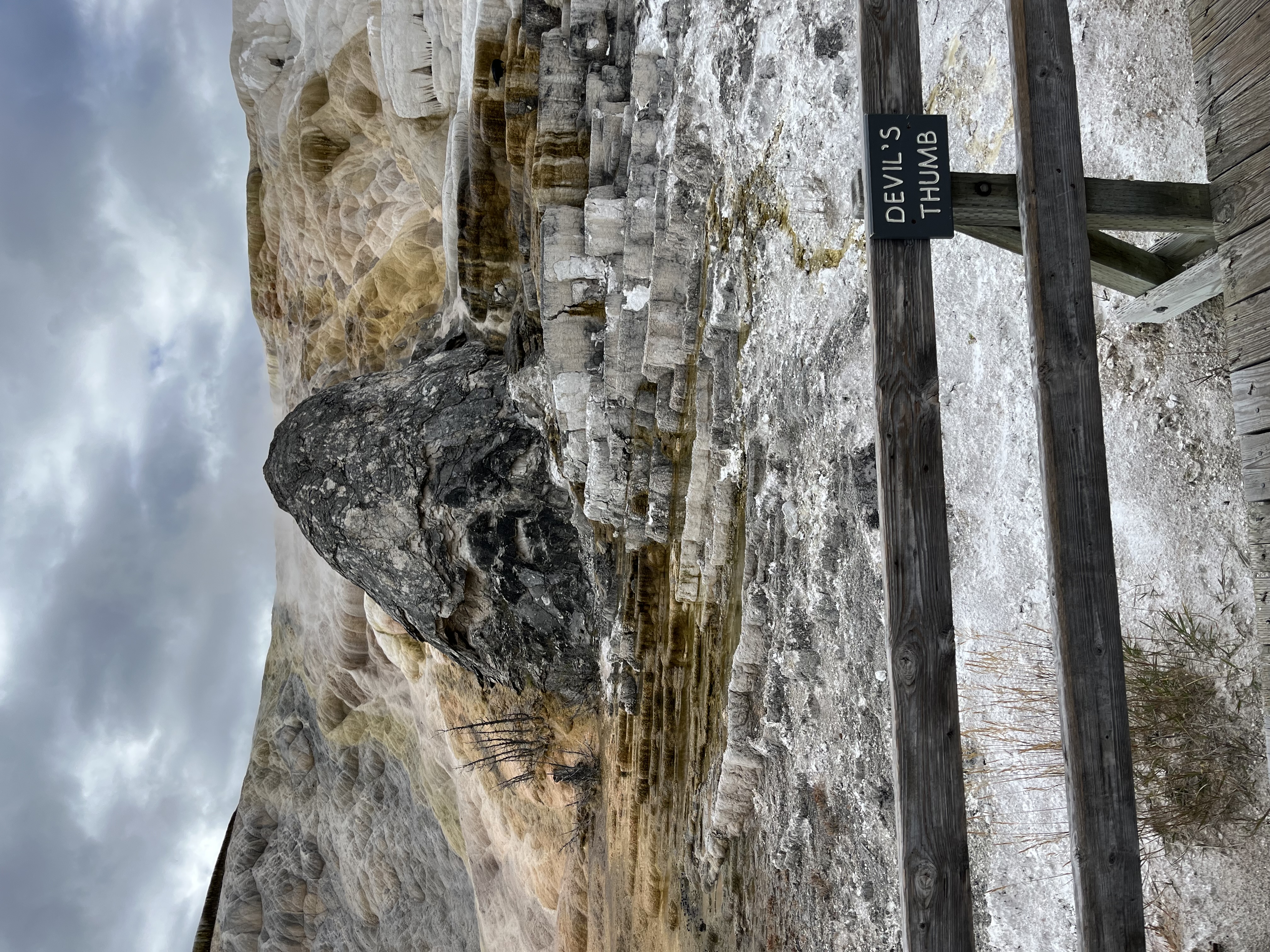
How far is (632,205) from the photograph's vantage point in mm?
5059

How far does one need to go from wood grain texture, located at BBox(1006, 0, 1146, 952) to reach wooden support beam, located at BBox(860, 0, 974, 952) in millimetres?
225

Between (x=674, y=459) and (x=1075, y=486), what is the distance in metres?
3.33

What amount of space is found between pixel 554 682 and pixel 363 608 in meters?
3.93

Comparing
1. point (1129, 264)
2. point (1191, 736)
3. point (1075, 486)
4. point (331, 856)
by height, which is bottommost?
point (331, 856)

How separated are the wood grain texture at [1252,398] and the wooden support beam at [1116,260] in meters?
0.55

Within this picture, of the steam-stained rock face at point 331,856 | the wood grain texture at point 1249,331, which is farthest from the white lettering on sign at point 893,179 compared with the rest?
the steam-stained rock face at point 331,856

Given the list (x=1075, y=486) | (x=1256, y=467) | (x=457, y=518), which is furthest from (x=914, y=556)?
(x=457, y=518)

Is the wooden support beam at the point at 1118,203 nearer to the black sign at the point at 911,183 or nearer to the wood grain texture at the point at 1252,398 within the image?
the black sign at the point at 911,183

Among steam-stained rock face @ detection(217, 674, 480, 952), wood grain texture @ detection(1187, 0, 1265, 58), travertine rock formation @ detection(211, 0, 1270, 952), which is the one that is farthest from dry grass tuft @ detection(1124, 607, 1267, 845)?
steam-stained rock face @ detection(217, 674, 480, 952)

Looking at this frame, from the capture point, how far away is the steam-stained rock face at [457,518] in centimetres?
623

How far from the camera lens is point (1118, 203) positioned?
2.02 m

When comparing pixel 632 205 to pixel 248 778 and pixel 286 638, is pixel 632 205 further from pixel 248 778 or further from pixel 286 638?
pixel 248 778

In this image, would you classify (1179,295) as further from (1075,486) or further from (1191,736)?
(1191,736)

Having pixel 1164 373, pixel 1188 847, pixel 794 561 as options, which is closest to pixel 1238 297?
pixel 1164 373
